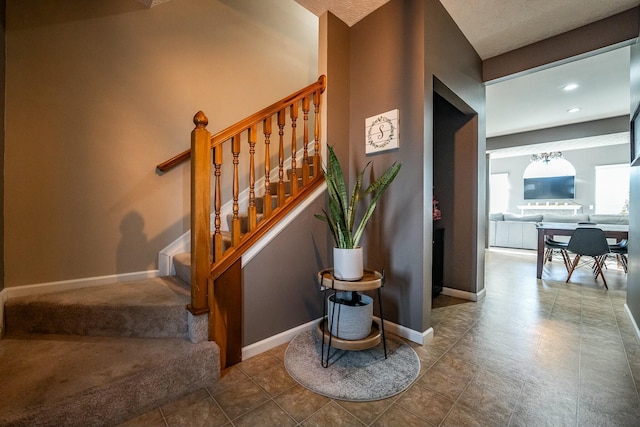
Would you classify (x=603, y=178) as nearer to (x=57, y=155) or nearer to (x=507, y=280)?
(x=507, y=280)

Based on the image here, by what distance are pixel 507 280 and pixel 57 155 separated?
4.92 meters

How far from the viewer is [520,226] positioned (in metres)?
6.23

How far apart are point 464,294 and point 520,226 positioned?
15.5 feet

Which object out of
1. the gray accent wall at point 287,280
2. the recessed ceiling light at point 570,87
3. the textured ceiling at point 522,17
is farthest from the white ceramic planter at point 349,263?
the recessed ceiling light at point 570,87

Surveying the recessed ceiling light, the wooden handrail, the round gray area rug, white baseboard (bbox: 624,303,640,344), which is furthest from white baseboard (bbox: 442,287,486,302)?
the recessed ceiling light

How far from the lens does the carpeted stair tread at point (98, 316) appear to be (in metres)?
1.55

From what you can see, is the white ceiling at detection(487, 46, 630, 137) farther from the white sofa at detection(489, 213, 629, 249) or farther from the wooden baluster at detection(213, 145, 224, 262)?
the wooden baluster at detection(213, 145, 224, 262)

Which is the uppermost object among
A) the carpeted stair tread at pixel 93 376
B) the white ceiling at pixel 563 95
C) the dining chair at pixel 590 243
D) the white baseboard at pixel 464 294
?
the white ceiling at pixel 563 95

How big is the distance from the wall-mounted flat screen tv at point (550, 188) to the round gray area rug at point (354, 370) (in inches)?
345

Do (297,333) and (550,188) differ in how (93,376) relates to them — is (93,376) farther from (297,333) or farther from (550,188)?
(550,188)

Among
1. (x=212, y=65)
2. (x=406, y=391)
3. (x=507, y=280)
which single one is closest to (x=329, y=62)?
(x=212, y=65)

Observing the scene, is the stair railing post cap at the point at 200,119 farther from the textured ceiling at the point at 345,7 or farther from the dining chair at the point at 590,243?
the dining chair at the point at 590,243

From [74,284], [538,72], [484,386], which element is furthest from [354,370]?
[538,72]

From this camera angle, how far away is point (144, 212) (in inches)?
85.9
